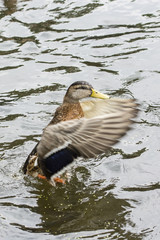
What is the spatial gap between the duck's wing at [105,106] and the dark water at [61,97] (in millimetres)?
647

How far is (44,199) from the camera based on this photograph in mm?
6316

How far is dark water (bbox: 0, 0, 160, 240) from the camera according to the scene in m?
5.76

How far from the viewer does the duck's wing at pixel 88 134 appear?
16.7ft

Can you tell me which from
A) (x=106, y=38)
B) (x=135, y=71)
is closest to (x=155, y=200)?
(x=135, y=71)

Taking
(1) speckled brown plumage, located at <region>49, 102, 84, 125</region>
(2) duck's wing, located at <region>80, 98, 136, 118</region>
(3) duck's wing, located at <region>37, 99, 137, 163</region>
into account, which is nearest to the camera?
(3) duck's wing, located at <region>37, 99, 137, 163</region>

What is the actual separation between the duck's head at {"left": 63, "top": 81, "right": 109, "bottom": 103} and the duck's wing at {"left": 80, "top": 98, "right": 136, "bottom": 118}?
0.11 metres

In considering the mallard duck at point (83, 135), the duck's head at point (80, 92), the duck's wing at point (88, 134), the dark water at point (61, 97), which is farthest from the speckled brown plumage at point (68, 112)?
the duck's wing at point (88, 134)

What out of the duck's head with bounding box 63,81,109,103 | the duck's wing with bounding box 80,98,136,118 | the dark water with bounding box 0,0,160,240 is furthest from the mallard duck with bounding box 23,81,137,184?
the dark water with bounding box 0,0,160,240

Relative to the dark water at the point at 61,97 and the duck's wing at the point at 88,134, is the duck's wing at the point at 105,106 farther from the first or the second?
the dark water at the point at 61,97

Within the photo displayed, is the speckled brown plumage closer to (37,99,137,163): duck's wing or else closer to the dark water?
the dark water

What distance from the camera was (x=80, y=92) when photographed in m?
6.81

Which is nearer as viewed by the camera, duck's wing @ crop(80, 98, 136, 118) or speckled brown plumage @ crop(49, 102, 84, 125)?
duck's wing @ crop(80, 98, 136, 118)

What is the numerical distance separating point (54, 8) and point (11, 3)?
109cm

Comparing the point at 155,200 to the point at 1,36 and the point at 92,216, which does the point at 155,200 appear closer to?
the point at 92,216
